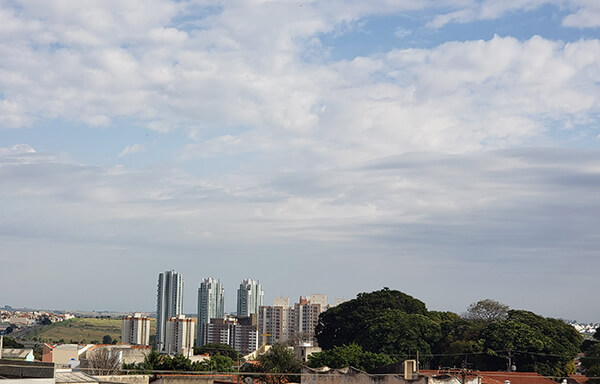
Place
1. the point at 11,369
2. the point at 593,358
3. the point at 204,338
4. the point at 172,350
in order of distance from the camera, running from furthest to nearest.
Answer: the point at 204,338 < the point at 172,350 < the point at 593,358 < the point at 11,369

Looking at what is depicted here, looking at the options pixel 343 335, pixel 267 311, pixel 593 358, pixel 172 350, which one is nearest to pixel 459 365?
pixel 593 358

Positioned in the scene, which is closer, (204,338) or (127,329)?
(127,329)

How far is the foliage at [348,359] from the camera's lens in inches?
2271

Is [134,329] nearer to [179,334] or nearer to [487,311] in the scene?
[179,334]

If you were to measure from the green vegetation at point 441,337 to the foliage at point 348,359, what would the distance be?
0.30ft

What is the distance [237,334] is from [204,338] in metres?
14.9

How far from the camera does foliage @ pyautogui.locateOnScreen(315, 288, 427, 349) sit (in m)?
86.1

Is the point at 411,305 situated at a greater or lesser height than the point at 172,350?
greater

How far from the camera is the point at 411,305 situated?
8981 centimetres

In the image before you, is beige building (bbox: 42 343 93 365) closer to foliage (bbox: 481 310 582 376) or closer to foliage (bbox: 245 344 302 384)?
foliage (bbox: 245 344 302 384)

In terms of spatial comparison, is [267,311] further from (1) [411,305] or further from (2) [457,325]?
(2) [457,325]

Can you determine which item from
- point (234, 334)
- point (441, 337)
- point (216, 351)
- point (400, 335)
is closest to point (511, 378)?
point (400, 335)

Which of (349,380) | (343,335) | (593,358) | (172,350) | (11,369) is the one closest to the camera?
(11,369)

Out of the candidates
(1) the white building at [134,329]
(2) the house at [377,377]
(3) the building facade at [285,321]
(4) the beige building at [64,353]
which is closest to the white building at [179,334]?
(1) the white building at [134,329]
